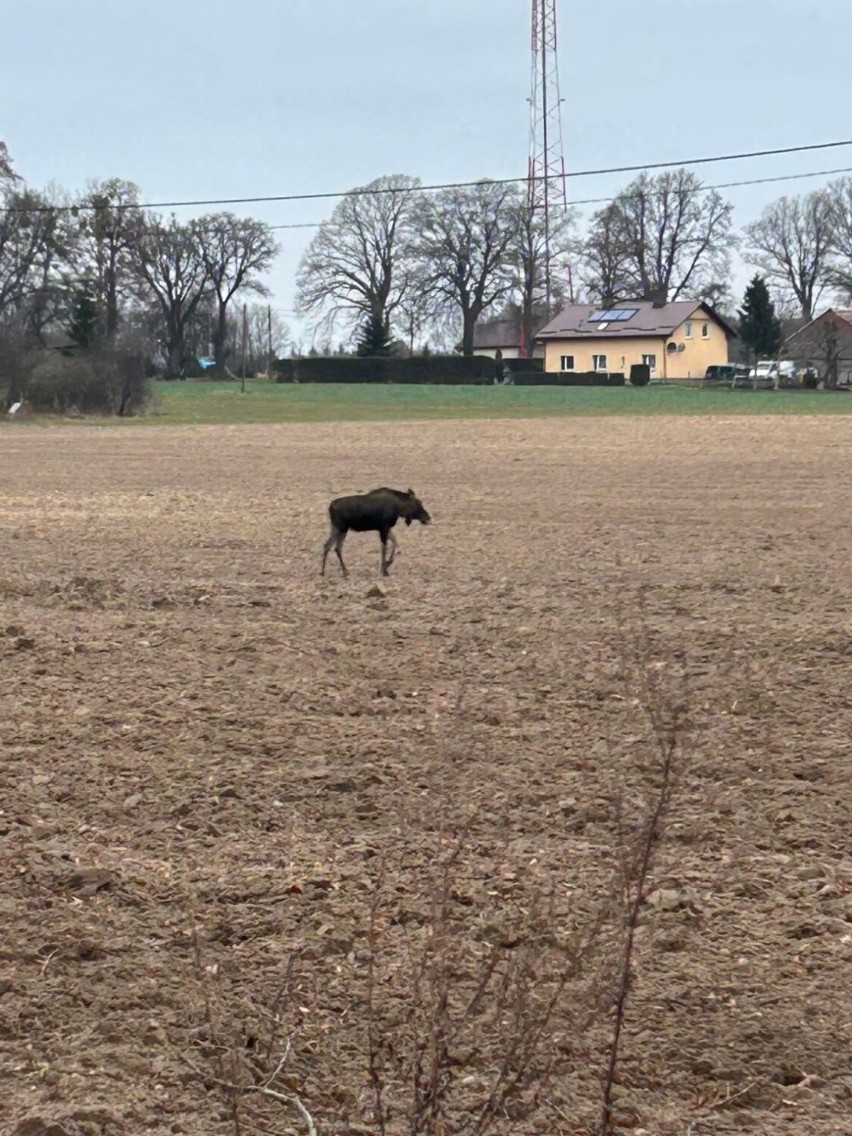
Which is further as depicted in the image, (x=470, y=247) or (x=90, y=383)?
(x=470, y=247)

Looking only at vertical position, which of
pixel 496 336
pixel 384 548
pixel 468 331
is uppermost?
pixel 496 336

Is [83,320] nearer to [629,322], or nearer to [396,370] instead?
[396,370]

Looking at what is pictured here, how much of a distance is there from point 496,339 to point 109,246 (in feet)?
137

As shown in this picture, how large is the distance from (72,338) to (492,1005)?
7976cm

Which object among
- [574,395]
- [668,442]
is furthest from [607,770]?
[574,395]

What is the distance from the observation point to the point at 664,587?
498 inches

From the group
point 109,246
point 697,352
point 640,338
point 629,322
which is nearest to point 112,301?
point 109,246

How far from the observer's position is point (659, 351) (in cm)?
9925

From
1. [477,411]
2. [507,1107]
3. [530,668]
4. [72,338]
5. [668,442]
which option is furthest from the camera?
[72,338]

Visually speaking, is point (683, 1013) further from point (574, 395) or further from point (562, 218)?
point (562, 218)

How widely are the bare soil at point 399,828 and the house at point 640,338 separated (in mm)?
86091

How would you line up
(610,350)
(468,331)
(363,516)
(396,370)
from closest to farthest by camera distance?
(363,516), (396,370), (610,350), (468,331)

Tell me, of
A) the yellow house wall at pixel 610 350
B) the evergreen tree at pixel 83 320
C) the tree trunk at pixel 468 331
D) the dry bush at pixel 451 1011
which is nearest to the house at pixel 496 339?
the tree trunk at pixel 468 331

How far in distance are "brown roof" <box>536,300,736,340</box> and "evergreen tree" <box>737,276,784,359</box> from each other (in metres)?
3.12
